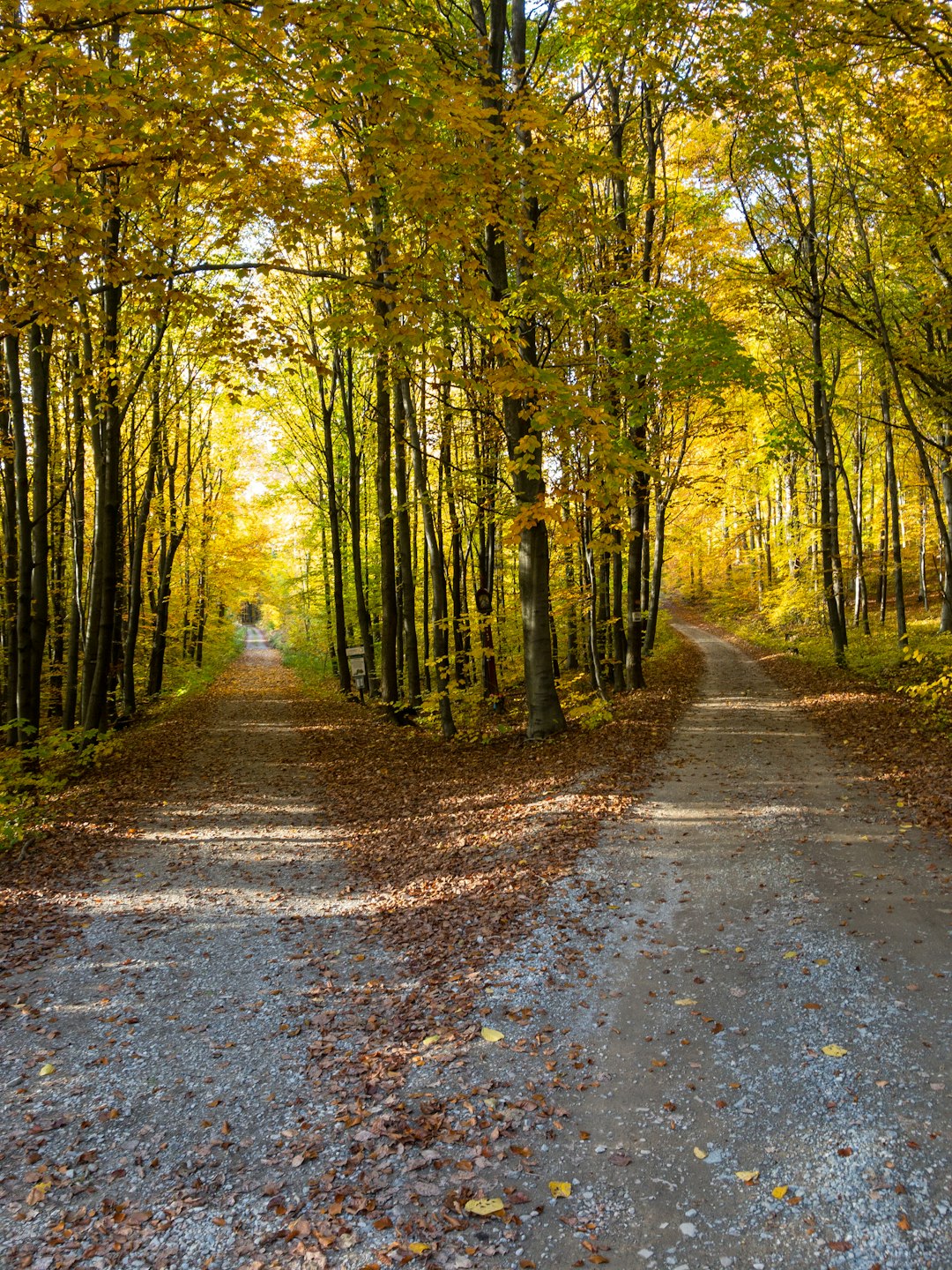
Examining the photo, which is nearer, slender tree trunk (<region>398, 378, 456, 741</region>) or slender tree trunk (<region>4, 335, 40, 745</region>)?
slender tree trunk (<region>4, 335, 40, 745</region>)

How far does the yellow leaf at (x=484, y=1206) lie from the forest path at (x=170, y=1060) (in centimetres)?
76

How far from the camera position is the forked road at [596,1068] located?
9.62 ft

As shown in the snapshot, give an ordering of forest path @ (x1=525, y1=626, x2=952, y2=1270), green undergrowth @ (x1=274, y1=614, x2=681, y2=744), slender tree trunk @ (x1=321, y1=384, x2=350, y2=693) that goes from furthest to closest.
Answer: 1. slender tree trunk @ (x1=321, y1=384, x2=350, y2=693)
2. green undergrowth @ (x1=274, y1=614, x2=681, y2=744)
3. forest path @ (x1=525, y1=626, x2=952, y2=1270)

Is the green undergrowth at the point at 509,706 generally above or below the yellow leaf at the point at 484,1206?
above

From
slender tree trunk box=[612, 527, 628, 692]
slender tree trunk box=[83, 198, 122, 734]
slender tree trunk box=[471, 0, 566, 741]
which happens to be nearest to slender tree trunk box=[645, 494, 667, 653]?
slender tree trunk box=[612, 527, 628, 692]

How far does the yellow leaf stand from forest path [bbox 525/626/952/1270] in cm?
19

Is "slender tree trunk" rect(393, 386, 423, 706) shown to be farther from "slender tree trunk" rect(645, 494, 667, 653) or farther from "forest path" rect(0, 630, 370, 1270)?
"forest path" rect(0, 630, 370, 1270)

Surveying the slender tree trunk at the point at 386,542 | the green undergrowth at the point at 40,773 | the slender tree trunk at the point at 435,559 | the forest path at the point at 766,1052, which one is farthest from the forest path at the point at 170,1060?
the slender tree trunk at the point at 386,542

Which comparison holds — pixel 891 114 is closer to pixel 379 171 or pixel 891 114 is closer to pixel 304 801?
pixel 379 171

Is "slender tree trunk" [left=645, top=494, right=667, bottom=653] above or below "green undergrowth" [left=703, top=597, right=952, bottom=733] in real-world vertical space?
above

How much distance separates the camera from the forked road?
9.62 ft

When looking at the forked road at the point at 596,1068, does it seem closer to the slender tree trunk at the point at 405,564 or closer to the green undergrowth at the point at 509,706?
the green undergrowth at the point at 509,706

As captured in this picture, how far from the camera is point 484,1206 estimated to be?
305 centimetres

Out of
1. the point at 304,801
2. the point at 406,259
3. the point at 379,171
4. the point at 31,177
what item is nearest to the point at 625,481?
the point at 406,259
